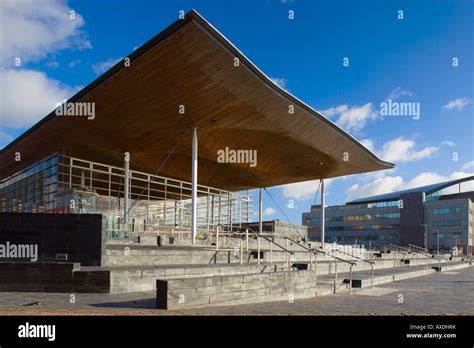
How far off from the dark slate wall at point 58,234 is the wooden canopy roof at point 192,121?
9.92 metres

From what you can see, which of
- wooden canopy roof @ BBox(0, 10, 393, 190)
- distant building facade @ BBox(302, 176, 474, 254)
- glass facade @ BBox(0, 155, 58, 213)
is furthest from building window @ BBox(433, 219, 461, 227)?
glass facade @ BBox(0, 155, 58, 213)

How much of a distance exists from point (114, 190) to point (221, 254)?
23466mm

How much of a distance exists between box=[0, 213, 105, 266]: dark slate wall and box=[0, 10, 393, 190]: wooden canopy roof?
9.92 meters

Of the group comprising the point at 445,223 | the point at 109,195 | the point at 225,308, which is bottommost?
the point at 445,223

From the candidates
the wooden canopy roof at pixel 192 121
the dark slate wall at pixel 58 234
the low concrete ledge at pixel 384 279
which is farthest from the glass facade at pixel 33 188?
the low concrete ledge at pixel 384 279

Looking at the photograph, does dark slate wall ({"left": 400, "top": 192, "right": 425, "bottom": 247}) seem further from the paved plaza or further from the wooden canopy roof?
the paved plaza

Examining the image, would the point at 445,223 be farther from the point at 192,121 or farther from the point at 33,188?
the point at 33,188

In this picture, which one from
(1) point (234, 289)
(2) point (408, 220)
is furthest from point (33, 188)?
(2) point (408, 220)

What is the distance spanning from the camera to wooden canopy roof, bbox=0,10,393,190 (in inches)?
816

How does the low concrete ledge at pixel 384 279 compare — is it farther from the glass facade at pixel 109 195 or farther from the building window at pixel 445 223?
the building window at pixel 445 223

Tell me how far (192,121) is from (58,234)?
16.6 metres

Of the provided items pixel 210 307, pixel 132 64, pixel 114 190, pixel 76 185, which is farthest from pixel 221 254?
pixel 114 190

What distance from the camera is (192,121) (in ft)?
92.0
